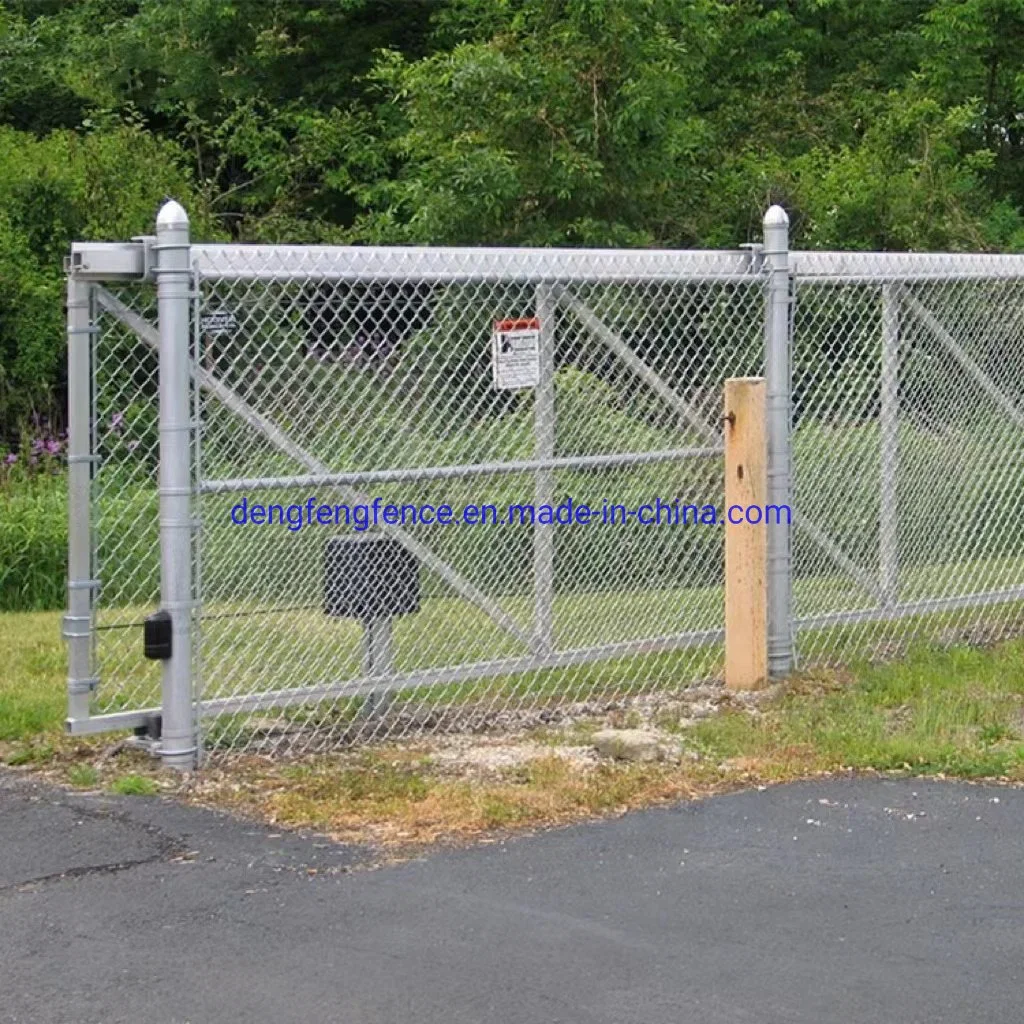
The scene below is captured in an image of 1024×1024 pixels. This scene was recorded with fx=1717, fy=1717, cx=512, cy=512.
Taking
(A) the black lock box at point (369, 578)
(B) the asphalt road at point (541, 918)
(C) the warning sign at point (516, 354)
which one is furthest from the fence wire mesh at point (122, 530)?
(C) the warning sign at point (516, 354)

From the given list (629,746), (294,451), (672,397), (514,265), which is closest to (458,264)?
(514,265)

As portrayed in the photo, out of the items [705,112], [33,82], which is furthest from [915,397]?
[33,82]

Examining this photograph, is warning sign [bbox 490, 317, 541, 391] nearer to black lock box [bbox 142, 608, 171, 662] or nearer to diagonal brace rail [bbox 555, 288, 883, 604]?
diagonal brace rail [bbox 555, 288, 883, 604]

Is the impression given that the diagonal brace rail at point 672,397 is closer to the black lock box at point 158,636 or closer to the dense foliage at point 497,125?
the black lock box at point 158,636

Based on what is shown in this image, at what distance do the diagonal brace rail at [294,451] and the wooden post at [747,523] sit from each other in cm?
103

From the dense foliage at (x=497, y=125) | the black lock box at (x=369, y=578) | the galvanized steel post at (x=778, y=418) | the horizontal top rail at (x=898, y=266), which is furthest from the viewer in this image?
the dense foliage at (x=497, y=125)

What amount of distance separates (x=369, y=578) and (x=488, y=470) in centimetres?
67

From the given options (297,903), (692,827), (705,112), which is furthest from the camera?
(705,112)

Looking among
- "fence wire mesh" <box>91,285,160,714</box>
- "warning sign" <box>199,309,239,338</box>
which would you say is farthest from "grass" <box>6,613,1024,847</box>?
"warning sign" <box>199,309,239,338</box>

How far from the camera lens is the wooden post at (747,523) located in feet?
24.7

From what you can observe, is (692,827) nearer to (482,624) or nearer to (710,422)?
(482,624)

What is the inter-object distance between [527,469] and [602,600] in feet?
2.57

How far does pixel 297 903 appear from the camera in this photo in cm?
494

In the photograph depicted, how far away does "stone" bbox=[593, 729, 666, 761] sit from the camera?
6477mm
